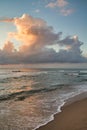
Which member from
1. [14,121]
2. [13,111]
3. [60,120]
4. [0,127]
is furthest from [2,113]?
[60,120]

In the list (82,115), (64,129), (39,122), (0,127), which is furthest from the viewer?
(82,115)

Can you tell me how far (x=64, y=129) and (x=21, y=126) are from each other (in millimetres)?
2124

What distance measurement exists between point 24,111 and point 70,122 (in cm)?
397

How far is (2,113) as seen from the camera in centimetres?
1221

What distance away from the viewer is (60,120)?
9.97 meters

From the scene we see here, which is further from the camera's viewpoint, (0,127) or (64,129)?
(0,127)

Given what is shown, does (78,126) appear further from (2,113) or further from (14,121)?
(2,113)

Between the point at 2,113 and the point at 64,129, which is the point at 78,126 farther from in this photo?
the point at 2,113

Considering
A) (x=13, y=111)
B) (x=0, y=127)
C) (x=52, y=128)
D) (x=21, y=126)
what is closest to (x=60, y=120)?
(x=52, y=128)

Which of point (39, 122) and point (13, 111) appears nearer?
point (39, 122)

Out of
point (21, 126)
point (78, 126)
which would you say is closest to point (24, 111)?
point (21, 126)

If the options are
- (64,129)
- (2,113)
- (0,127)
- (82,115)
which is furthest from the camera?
(2,113)

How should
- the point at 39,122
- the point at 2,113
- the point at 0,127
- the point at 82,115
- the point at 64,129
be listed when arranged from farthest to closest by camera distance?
the point at 2,113 < the point at 82,115 < the point at 39,122 < the point at 0,127 < the point at 64,129

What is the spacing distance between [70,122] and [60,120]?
69cm
